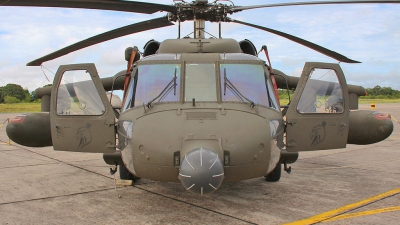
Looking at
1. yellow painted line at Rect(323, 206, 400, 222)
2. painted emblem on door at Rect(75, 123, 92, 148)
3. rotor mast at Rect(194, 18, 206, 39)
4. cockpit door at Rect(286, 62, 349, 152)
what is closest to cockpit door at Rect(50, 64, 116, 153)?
painted emblem on door at Rect(75, 123, 92, 148)

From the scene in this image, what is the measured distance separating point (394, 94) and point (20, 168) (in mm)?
91091

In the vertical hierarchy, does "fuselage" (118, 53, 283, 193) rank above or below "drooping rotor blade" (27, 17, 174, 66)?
below

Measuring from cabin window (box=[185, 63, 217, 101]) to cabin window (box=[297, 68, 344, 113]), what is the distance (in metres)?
1.20

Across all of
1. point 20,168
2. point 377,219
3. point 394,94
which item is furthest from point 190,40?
point 394,94

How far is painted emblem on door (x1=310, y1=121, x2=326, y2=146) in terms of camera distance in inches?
208

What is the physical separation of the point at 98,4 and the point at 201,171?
343 cm

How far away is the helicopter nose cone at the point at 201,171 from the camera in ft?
12.4

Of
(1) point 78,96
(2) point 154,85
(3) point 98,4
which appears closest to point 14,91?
(3) point 98,4

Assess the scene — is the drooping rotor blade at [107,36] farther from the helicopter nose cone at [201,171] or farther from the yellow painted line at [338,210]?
the yellow painted line at [338,210]

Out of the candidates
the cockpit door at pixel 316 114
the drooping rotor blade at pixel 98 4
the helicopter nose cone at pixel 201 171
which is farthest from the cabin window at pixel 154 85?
the cockpit door at pixel 316 114

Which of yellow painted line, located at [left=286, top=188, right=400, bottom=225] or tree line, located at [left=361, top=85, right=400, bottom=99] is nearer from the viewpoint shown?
yellow painted line, located at [left=286, top=188, right=400, bottom=225]

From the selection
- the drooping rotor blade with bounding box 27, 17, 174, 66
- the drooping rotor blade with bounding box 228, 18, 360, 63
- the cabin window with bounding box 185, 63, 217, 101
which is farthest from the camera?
the drooping rotor blade with bounding box 228, 18, 360, 63

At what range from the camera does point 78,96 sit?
5352 mm

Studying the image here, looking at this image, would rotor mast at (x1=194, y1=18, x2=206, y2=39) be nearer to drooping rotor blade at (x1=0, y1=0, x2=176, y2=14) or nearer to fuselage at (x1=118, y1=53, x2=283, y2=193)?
drooping rotor blade at (x1=0, y1=0, x2=176, y2=14)
